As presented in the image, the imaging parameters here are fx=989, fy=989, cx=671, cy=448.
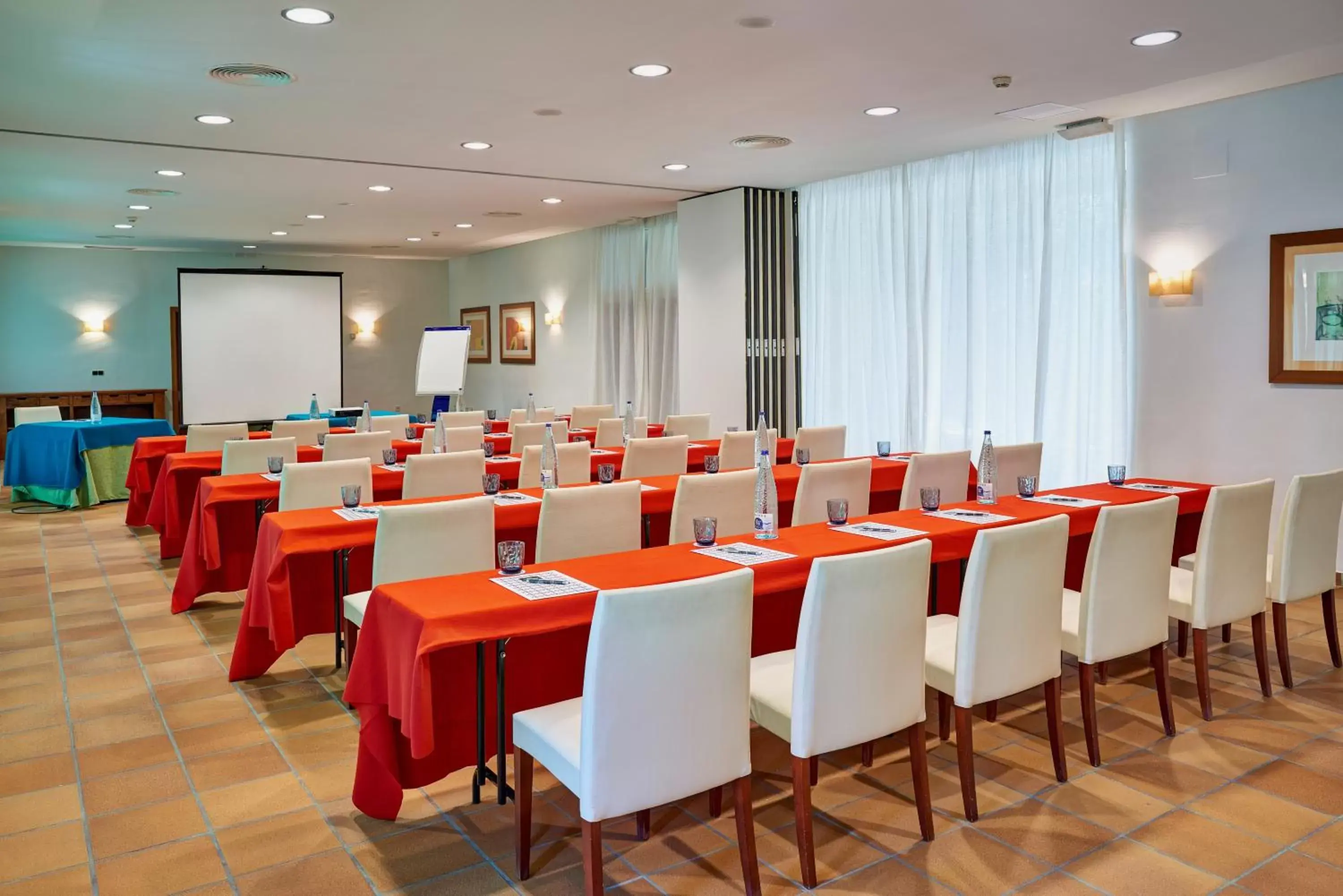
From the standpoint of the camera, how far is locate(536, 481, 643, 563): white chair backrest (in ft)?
12.7

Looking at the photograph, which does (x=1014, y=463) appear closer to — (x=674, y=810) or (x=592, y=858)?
(x=674, y=810)

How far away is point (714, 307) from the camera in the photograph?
9602 mm

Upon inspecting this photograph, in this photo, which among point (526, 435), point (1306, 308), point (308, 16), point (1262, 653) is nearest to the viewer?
point (1262, 653)

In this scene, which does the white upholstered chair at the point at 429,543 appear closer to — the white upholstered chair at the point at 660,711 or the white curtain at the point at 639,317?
the white upholstered chair at the point at 660,711

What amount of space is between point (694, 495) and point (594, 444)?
3972 millimetres

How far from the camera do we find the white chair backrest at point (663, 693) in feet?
7.29

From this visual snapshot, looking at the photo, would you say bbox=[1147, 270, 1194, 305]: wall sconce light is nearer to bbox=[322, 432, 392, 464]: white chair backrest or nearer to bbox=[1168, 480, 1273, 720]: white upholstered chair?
bbox=[1168, 480, 1273, 720]: white upholstered chair

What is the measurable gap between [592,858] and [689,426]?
20.1 ft

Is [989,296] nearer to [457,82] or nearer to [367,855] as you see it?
[457,82]

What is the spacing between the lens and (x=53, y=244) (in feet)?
43.4

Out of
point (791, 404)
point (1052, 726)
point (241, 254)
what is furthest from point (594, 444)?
point (241, 254)

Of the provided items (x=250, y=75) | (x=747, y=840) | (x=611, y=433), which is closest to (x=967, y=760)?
(x=747, y=840)

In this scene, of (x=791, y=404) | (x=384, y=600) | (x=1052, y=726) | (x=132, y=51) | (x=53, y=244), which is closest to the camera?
(x=384, y=600)

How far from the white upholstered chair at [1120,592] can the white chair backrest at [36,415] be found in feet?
32.3
